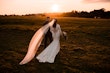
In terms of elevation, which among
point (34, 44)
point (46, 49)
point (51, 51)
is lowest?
point (51, 51)

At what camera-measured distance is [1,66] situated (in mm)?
12508

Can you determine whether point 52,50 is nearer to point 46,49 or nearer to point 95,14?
point 46,49

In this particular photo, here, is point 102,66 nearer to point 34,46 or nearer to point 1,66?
point 34,46

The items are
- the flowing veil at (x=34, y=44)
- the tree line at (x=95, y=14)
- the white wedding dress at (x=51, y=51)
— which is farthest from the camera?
the tree line at (x=95, y=14)

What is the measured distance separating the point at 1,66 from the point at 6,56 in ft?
9.42

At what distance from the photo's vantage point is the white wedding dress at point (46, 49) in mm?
12745

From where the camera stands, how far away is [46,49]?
13.2 m

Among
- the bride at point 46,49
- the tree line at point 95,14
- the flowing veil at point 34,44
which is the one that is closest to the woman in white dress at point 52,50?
the bride at point 46,49

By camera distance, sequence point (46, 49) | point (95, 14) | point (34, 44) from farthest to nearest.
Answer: point (95, 14), point (46, 49), point (34, 44)

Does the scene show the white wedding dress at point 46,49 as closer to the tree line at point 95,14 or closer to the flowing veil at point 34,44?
the flowing veil at point 34,44

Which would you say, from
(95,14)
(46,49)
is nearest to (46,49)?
(46,49)

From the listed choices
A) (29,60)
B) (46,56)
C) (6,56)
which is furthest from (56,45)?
(6,56)

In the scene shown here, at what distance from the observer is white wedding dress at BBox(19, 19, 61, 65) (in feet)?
41.8

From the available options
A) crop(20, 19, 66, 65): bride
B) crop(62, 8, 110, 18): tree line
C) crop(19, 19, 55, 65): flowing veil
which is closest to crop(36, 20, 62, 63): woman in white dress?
crop(20, 19, 66, 65): bride
